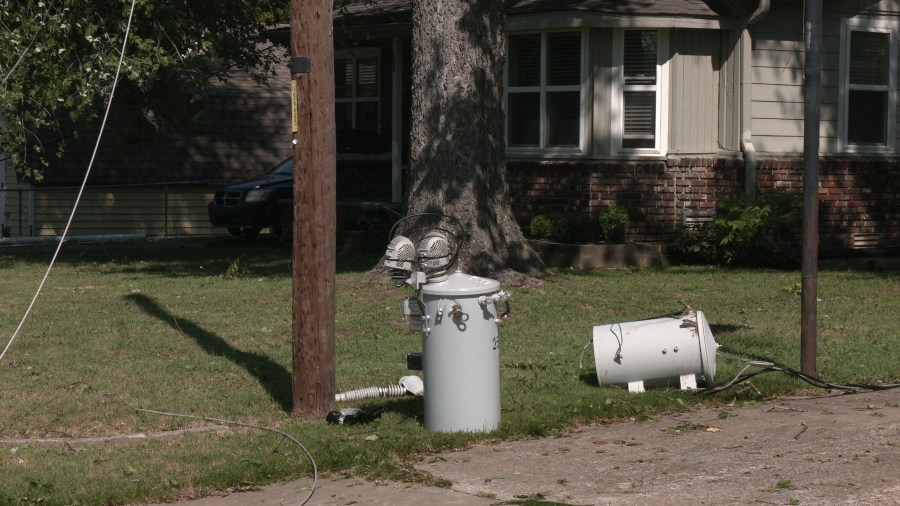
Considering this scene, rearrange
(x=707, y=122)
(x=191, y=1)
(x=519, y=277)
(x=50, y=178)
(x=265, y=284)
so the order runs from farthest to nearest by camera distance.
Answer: (x=50, y=178), (x=707, y=122), (x=191, y=1), (x=265, y=284), (x=519, y=277)

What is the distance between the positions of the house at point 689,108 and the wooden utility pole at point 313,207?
396 inches

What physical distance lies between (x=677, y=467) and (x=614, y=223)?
10.7 meters

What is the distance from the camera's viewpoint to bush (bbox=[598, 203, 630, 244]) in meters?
17.2

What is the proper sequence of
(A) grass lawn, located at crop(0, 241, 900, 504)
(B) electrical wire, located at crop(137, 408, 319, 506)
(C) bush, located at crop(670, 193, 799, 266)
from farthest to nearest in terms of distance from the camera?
(C) bush, located at crop(670, 193, 799, 266)
(A) grass lawn, located at crop(0, 241, 900, 504)
(B) electrical wire, located at crop(137, 408, 319, 506)

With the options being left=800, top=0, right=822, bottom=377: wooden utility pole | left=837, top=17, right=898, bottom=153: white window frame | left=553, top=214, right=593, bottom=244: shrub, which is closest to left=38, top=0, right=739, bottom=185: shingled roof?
left=553, top=214, right=593, bottom=244: shrub

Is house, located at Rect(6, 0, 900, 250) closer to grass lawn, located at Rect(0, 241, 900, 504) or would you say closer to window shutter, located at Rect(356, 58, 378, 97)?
grass lawn, located at Rect(0, 241, 900, 504)

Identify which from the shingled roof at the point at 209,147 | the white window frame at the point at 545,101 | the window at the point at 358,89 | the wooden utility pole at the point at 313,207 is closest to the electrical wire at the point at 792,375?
the wooden utility pole at the point at 313,207

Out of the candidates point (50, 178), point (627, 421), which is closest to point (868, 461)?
point (627, 421)

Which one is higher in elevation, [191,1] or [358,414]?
[191,1]

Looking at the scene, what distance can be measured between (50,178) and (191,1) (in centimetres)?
1302

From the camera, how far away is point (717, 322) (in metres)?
11.7

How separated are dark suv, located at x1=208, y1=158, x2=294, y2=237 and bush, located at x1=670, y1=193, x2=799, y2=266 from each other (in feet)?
29.6

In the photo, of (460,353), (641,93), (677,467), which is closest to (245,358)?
(460,353)

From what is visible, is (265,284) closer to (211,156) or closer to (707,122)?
(707,122)
